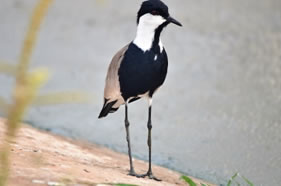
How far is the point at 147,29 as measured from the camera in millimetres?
4645

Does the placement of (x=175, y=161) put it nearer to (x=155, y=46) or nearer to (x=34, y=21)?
(x=155, y=46)

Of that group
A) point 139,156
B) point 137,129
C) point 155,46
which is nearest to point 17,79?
point 155,46

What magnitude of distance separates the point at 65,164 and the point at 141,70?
877 mm

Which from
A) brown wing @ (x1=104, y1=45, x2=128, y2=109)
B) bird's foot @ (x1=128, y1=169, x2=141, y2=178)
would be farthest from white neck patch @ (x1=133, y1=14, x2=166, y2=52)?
bird's foot @ (x1=128, y1=169, x2=141, y2=178)

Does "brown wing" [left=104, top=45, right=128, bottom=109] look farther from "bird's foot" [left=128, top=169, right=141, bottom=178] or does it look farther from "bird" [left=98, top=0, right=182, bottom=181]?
"bird's foot" [left=128, top=169, right=141, bottom=178]

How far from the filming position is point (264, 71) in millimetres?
8234

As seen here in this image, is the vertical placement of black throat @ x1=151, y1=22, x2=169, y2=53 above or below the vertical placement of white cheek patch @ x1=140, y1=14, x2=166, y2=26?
below

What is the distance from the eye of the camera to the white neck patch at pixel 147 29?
4605 mm

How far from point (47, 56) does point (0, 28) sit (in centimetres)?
147

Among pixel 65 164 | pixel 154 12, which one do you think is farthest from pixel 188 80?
pixel 65 164

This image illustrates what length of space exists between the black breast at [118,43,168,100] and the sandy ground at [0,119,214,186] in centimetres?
59

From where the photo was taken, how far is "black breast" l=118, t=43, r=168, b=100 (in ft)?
15.3

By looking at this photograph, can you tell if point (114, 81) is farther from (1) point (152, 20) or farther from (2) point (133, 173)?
(2) point (133, 173)

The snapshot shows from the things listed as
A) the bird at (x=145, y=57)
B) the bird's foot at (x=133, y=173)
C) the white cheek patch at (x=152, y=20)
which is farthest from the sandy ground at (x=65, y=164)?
the white cheek patch at (x=152, y=20)
